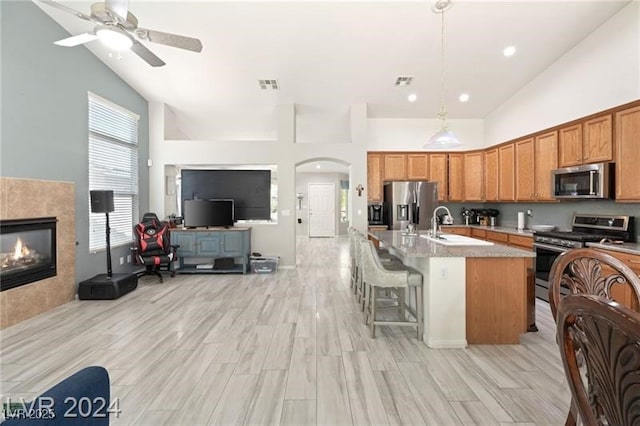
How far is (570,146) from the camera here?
418cm

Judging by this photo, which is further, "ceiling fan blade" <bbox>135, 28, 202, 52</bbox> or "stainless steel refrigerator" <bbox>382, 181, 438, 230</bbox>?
"stainless steel refrigerator" <bbox>382, 181, 438, 230</bbox>

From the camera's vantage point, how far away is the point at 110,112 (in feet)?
16.4

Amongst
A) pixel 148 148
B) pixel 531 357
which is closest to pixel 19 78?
pixel 148 148

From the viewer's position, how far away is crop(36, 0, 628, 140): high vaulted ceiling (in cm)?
371

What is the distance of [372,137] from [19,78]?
5.53m

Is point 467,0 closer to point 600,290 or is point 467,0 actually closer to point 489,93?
point 489,93

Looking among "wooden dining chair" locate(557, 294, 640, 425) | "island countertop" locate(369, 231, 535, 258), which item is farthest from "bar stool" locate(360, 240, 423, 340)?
"wooden dining chair" locate(557, 294, 640, 425)

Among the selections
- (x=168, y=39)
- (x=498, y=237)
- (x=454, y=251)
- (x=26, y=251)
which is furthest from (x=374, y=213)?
(x=26, y=251)

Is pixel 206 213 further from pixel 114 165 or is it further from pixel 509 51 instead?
pixel 509 51

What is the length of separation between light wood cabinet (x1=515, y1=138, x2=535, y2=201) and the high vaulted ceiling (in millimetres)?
1159

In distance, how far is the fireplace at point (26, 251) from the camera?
129 inches

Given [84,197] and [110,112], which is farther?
[110,112]

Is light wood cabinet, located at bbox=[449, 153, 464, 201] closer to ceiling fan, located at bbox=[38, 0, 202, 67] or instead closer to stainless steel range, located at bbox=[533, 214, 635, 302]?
stainless steel range, located at bbox=[533, 214, 635, 302]

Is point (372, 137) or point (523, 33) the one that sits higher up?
point (523, 33)
